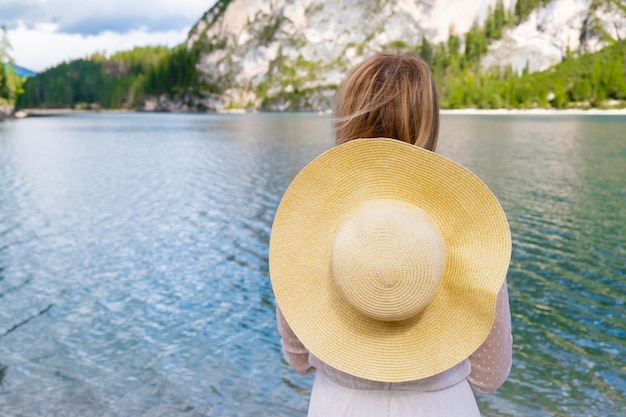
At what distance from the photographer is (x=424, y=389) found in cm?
239

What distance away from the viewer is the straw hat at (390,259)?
6.79 feet

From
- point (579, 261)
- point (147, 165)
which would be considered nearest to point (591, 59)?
point (147, 165)

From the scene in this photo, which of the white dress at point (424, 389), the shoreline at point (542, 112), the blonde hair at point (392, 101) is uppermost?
the blonde hair at point (392, 101)

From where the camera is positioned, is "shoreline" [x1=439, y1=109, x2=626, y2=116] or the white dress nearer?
the white dress

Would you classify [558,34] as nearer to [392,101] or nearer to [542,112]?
[542,112]

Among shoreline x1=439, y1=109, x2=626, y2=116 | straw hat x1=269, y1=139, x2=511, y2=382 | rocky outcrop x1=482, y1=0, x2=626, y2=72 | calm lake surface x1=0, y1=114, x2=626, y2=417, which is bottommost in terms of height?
shoreline x1=439, y1=109, x2=626, y2=116

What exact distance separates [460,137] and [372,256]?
170 feet

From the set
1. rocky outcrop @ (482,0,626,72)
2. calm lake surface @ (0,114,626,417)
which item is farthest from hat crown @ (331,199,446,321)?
rocky outcrop @ (482,0,626,72)

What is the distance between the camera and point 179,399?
7.95m

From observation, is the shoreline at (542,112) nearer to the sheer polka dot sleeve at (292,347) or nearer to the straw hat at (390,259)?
the sheer polka dot sleeve at (292,347)

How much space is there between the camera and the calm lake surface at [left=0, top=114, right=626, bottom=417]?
803cm

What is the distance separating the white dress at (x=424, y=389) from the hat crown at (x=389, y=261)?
1.21 feet

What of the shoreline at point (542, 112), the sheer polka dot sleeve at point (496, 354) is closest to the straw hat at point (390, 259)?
the sheer polka dot sleeve at point (496, 354)

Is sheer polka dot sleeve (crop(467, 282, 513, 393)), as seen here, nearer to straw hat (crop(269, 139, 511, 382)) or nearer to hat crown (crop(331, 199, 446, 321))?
straw hat (crop(269, 139, 511, 382))
